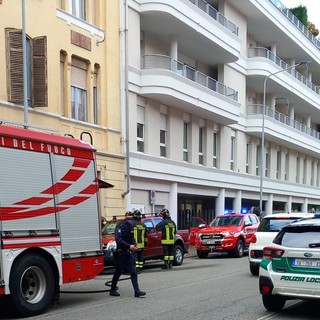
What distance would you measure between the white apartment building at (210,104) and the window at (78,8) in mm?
2219

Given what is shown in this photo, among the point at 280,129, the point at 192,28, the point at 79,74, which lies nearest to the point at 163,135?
the point at 192,28

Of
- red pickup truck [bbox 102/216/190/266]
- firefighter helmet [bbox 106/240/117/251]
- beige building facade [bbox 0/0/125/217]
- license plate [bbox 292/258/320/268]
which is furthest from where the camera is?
beige building facade [bbox 0/0/125/217]

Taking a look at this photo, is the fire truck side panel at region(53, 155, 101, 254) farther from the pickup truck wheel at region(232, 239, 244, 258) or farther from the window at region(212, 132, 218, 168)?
the window at region(212, 132, 218, 168)

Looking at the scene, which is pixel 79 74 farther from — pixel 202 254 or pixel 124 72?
pixel 202 254

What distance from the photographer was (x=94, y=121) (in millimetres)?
21594

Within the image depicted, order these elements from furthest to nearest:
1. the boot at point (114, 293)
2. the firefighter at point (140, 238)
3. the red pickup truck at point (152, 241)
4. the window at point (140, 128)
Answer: the window at point (140, 128) → the red pickup truck at point (152, 241) → the firefighter at point (140, 238) → the boot at point (114, 293)

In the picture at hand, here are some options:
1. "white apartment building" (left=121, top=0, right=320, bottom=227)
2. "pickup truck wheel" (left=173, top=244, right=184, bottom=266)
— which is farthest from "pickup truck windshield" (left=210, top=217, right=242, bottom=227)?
"white apartment building" (left=121, top=0, right=320, bottom=227)

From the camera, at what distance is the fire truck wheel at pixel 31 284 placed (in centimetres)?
807

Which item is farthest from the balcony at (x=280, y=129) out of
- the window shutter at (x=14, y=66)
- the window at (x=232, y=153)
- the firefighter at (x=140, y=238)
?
the firefighter at (x=140, y=238)

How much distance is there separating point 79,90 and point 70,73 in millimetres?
929

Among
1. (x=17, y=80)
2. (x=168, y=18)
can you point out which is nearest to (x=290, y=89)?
(x=168, y=18)

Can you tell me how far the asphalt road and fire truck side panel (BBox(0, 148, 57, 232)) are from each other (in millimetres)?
1593

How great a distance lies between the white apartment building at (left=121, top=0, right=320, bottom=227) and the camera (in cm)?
2398

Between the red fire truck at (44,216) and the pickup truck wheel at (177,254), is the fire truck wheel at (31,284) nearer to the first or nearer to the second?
the red fire truck at (44,216)
